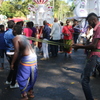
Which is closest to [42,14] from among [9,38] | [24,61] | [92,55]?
[9,38]

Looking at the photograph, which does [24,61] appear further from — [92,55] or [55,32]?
[55,32]

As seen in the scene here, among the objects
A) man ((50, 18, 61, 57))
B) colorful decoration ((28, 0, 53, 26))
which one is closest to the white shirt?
man ((50, 18, 61, 57))

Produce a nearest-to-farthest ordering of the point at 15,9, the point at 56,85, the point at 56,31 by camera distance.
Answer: the point at 56,85, the point at 56,31, the point at 15,9

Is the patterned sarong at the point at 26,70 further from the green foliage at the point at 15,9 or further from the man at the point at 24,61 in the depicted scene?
the green foliage at the point at 15,9

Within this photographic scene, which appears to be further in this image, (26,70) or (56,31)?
(56,31)

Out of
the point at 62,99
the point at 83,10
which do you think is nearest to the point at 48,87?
the point at 62,99

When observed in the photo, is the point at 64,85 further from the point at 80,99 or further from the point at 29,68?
the point at 29,68

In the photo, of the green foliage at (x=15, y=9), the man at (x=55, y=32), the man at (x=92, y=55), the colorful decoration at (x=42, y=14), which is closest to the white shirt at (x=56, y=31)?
the man at (x=55, y=32)

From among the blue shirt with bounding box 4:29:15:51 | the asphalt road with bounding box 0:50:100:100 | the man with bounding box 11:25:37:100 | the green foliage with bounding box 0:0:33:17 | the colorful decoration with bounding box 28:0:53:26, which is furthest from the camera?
the green foliage with bounding box 0:0:33:17

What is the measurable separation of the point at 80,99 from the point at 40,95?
0.95 m

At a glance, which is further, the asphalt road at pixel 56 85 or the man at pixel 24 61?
the asphalt road at pixel 56 85

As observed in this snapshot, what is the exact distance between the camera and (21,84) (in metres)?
4.56

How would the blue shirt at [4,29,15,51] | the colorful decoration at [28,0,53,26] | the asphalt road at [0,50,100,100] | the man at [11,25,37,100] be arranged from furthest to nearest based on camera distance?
the colorful decoration at [28,0,53,26] < the blue shirt at [4,29,15,51] < the asphalt road at [0,50,100,100] < the man at [11,25,37,100]

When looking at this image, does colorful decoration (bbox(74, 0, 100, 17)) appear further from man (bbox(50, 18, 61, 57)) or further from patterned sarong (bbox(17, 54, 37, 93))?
patterned sarong (bbox(17, 54, 37, 93))
